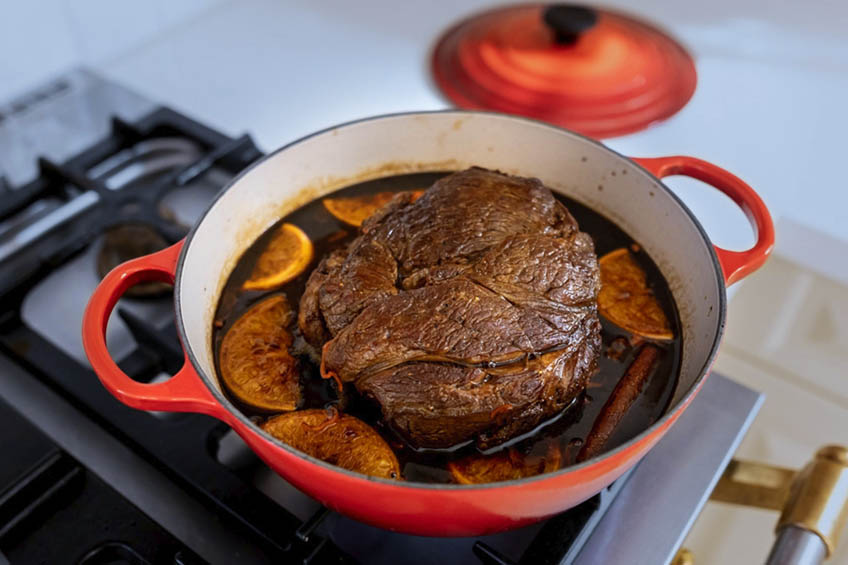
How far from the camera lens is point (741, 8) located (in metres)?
1.97

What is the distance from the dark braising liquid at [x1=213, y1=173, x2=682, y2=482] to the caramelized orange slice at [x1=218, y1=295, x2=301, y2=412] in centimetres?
1

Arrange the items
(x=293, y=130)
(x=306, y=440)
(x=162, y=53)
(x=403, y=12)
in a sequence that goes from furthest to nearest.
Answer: (x=403, y=12) < (x=162, y=53) < (x=293, y=130) < (x=306, y=440)

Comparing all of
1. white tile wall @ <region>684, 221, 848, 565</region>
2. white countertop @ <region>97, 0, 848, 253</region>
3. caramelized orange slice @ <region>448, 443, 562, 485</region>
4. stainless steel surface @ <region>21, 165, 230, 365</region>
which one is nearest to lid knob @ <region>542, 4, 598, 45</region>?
white countertop @ <region>97, 0, 848, 253</region>

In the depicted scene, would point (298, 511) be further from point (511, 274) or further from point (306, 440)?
point (511, 274)

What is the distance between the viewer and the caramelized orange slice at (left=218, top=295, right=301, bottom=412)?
91cm

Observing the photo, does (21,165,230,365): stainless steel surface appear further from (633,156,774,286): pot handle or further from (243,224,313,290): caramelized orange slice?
(633,156,774,286): pot handle

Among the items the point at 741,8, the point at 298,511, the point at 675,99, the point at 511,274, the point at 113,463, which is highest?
the point at 741,8

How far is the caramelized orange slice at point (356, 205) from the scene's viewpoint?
1.15 metres

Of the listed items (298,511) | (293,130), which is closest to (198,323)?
(298,511)

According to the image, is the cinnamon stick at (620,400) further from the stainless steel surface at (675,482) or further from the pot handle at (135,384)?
the pot handle at (135,384)

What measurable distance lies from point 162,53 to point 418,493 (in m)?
1.51

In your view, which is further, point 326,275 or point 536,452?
point 326,275

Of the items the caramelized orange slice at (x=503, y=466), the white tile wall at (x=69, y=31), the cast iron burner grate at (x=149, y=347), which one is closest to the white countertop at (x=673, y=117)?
the white tile wall at (x=69, y=31)

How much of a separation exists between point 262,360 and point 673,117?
1125 mm
